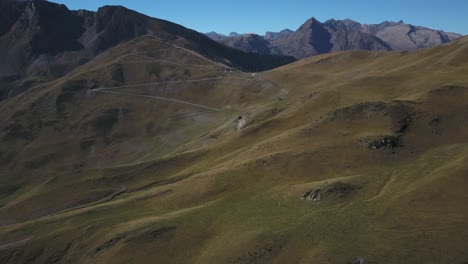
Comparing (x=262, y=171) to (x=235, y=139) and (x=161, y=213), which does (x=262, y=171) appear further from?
(x=235, y=139)

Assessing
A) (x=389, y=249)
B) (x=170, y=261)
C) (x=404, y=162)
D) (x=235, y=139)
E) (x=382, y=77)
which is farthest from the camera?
(x=382, y=77)

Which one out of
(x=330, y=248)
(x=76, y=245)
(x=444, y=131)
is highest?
(x=444, y=131)

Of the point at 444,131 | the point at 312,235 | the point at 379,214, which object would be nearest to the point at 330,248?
the point at 312,235

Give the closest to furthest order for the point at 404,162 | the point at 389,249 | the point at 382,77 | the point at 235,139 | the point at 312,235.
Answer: the point at 389,249, the point at 312,235, the point at 404,162, the point at 235,139, the point at 382,77

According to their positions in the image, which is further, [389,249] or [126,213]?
[126,213]

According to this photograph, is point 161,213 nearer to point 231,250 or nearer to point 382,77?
point 231,250

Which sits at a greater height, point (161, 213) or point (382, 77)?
point (382, 77)

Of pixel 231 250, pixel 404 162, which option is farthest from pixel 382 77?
pixel 231 250

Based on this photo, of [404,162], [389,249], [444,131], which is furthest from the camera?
[444,131]

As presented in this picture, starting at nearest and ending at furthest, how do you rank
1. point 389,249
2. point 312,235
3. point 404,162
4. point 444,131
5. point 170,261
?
point 389,249 < point 312,235 < point 170,261 < point 404,162 < point 444,131
